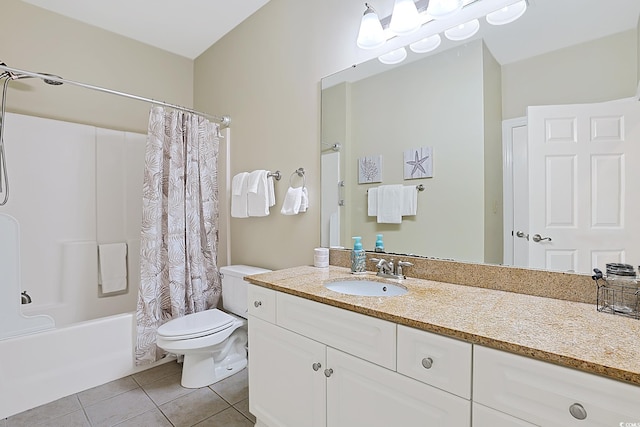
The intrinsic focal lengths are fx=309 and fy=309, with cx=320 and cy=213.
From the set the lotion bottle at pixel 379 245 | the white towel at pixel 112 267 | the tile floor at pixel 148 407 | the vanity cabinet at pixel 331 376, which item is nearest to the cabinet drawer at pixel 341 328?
the vanity cabinet at pixel 331 376

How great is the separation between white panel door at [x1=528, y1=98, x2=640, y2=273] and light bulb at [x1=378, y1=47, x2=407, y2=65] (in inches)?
27.4

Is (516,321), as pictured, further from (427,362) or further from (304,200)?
(304,200)

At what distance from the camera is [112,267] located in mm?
2537

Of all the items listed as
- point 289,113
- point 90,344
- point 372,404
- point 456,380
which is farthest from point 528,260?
point 90,344

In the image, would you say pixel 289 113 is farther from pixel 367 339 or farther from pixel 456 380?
pixel 456 380

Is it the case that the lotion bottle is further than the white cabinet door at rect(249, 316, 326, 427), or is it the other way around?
the lotion bottle

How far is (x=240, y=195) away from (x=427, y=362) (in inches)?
71.4

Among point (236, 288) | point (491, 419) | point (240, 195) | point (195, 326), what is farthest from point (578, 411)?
point (240, 195)

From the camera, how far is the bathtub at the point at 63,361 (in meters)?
1.71

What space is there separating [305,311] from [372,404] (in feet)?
1.33

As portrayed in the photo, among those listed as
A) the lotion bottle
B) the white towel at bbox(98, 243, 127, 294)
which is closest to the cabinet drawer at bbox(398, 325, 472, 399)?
the lotion bottle

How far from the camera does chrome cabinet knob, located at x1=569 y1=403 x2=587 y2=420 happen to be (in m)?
0.67

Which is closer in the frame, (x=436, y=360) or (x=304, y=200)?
(x=436, y=360)

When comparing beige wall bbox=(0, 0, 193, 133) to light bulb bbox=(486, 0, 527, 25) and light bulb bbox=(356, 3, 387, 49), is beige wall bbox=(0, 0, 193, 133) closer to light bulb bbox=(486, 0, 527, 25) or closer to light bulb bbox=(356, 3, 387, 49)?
light bulb bbox=(356, 3, 387, 49)
